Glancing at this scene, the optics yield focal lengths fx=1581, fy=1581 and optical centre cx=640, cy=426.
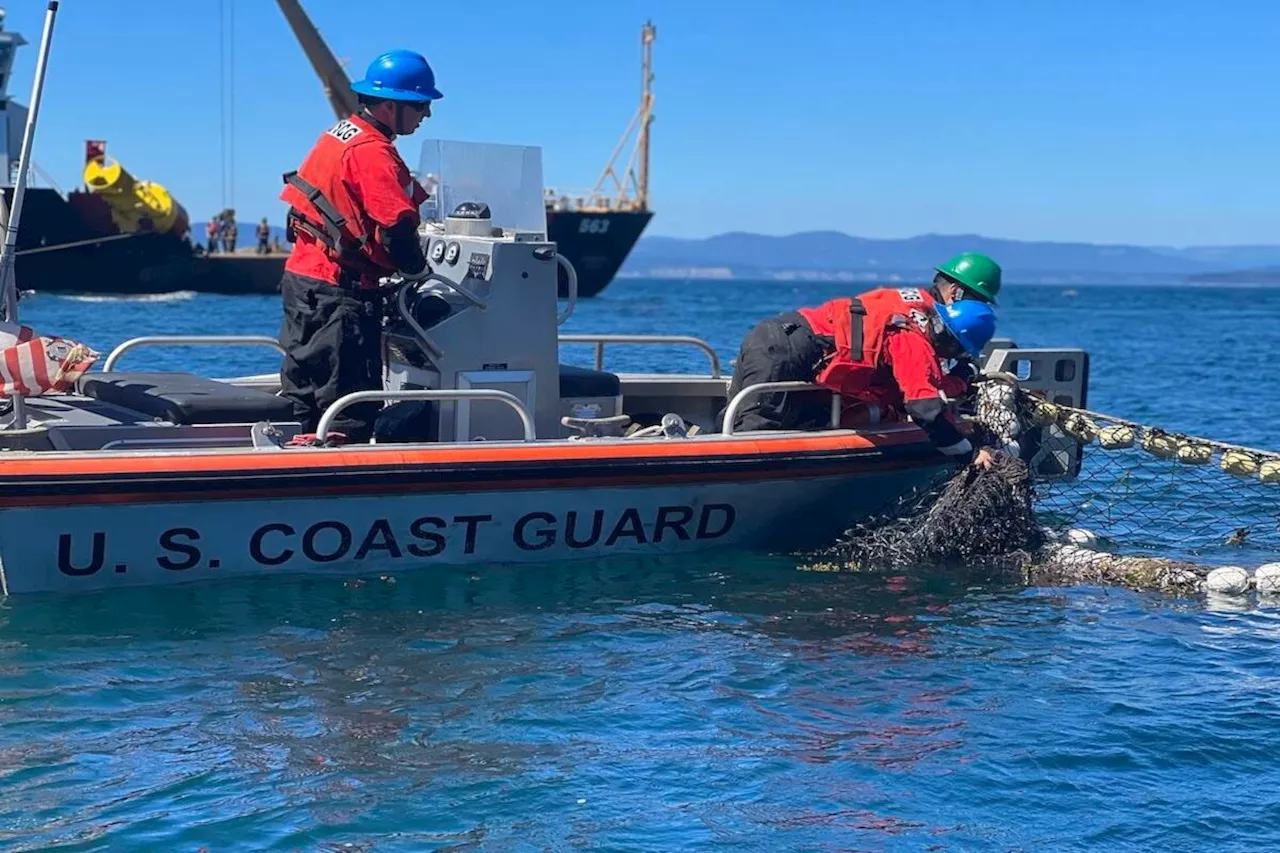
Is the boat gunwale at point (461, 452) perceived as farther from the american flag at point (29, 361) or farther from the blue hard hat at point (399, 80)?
the blue hard hat at point (399, 80)

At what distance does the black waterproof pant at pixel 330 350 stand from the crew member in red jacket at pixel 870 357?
1.94 m

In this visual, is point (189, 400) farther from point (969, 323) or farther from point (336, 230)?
point (969, 323)

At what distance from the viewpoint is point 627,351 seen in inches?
987

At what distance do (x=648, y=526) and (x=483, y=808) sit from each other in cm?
294

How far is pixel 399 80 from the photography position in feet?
24.3

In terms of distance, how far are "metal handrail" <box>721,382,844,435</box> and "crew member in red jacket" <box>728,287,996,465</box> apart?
0.19ft

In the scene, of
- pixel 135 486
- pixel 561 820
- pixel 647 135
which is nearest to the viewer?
pixel 561 820

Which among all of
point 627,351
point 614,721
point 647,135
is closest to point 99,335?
point 627,351

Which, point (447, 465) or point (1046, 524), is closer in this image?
point (447, 465)

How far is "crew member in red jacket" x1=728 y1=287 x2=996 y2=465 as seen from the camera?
770 centimetres

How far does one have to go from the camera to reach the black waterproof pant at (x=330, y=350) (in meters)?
7.37

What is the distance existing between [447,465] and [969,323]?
273 cm

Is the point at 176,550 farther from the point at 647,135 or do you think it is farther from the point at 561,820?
the point at 647,135

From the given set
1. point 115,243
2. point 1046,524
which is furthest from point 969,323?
point 115,243
